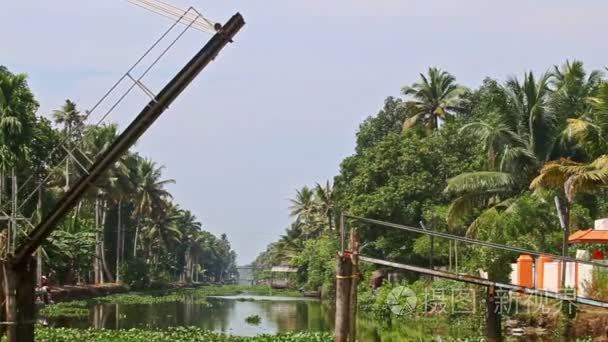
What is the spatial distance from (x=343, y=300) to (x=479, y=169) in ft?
86.0

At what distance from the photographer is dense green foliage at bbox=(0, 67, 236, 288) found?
35344 millimetres

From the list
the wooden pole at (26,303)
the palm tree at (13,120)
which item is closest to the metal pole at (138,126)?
the wooden pole at (26,303)

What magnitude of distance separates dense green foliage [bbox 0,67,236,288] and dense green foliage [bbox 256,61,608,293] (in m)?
13.6

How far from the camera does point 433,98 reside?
50594mm

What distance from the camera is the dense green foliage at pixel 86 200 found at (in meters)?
35.3

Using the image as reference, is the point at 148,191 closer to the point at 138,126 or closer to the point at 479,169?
the point at 479,169

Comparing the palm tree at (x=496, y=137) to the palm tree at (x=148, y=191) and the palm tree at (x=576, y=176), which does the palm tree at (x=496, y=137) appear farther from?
the palm tree at (x=148, y=191)

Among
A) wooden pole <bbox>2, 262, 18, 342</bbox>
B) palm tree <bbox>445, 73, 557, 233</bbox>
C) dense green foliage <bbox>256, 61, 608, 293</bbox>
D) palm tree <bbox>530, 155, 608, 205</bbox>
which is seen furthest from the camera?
palm tree <bbox>445, 73, 557, 233</bbox>

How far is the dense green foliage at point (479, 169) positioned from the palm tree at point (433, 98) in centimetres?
6

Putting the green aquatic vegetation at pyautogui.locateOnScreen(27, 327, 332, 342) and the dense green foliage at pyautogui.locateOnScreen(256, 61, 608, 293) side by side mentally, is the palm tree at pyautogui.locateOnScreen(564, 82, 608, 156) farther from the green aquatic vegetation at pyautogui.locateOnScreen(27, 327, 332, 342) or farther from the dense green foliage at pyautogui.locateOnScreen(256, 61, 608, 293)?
Result: the green aquatic vegetation at pyautogui.locateOnScreen(27, 327, 332, 342)

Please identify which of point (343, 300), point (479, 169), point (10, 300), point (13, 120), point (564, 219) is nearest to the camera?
point (343, 300)

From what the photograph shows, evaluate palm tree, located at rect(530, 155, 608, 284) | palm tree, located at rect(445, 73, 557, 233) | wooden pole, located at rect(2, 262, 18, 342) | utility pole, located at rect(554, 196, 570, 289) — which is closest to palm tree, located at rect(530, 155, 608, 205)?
palm tree, located at rect(530, 155, 608, 284)

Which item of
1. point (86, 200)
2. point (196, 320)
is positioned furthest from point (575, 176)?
point (86, 200)

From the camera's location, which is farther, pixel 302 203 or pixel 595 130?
pixel 302 203
